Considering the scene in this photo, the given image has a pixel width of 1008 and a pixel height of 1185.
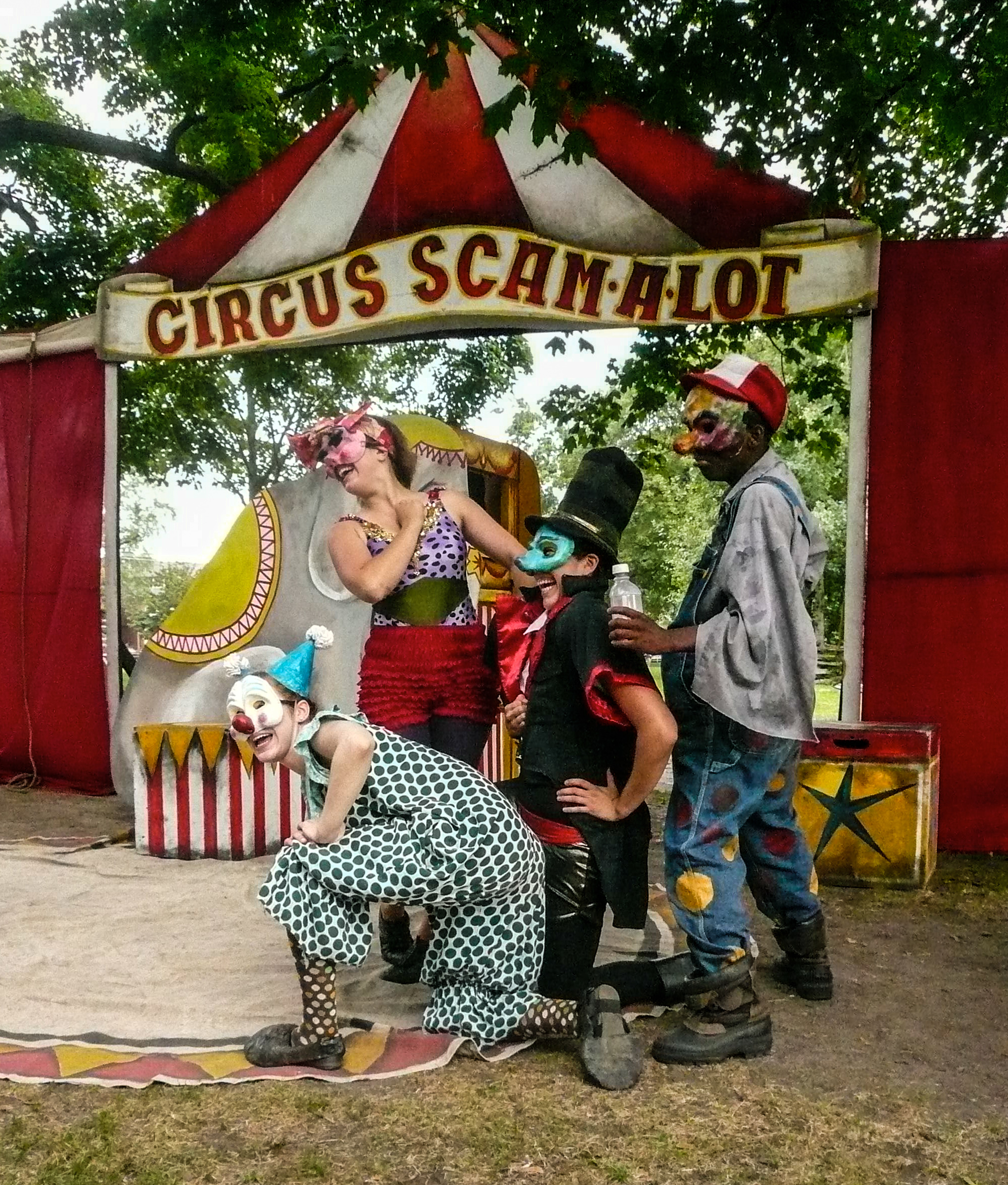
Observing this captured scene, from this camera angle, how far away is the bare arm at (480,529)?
3.28 meters

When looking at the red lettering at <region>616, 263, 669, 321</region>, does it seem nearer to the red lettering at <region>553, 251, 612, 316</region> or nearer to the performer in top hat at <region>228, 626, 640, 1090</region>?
the red lettering at <region>553, 251, 612, 316</region>

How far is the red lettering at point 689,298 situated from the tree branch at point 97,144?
6.98 metres

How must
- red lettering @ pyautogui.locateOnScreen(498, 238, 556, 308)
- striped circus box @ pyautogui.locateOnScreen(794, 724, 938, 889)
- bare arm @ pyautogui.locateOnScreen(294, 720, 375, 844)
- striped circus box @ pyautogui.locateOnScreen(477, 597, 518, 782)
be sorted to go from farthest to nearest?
striped circus box @ pyautogui.locateOnScreen(477, 597, 518, 782) < red lettering @ pyautogui.locateOnScreen(498, 238, 556, 308) < striped circus box @ pyautogui.locateOnScreen(794, 724, 938, 889) < bare arm @ pyautogui.locateOnScreen(294, 720, 375, 844)

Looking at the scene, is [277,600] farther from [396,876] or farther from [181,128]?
[181,128]

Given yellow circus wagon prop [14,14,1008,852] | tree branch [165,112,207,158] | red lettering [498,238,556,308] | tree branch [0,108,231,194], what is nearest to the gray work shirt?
yellow circus wagon prop [14,14,1008,852]

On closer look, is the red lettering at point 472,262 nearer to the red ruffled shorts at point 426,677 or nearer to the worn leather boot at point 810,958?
the red ruffled shorts at point 426,677

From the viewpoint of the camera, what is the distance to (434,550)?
3236 millimetres

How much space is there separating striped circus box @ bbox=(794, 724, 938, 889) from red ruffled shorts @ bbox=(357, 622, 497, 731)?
5.40ft

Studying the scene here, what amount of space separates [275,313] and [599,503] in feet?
11.0

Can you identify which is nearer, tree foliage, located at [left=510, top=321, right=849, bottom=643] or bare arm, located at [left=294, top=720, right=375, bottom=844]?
bare arm, located at [left=294, top=720, right=375, bottom=844]

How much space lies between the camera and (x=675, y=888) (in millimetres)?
2727

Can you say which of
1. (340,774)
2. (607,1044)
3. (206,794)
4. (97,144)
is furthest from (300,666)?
(97,144)

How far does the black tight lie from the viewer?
3234 millimetres

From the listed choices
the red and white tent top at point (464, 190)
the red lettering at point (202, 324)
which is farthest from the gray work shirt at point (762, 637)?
the red lettering at point (202, 324)
